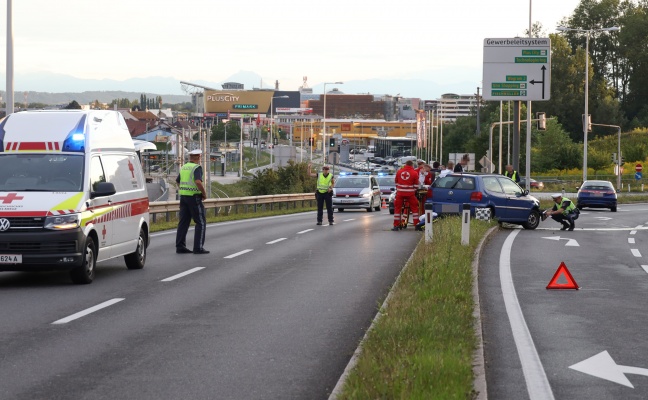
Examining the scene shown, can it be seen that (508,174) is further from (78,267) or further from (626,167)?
(626,167)

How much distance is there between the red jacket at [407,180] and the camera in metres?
28.0

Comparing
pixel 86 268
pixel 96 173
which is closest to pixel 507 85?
pixel 96 173

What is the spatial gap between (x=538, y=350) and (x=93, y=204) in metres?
7.27

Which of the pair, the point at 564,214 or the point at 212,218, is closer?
the point at 564,214

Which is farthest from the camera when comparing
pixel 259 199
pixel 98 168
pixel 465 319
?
pixel 259 199

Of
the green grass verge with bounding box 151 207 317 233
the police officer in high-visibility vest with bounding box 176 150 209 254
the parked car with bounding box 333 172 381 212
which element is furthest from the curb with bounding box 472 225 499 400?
the parked car with bounding box 333 172 381 212

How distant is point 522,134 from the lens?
4429 inches

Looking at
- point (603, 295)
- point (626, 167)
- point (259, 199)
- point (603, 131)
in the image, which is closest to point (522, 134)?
point (626, 167)

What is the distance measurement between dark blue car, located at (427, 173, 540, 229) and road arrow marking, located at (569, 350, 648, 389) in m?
21.2

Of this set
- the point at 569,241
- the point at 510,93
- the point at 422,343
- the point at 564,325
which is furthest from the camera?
the point at 510,93

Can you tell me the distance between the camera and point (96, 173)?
15.5 meters

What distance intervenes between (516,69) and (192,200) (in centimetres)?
2170

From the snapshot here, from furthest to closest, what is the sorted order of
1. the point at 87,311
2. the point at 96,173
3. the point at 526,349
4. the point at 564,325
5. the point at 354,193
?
1. the point at 354,193
2. the point at 96,173
3. the point at 87,311
4. the point at 564,325
5. the point at 526,349

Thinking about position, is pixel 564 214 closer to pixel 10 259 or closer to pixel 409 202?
pixel 409 202
